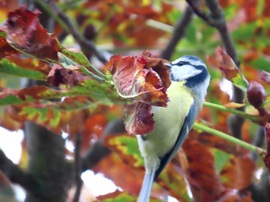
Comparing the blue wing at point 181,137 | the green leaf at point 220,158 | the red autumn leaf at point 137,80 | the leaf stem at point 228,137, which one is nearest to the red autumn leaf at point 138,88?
the red autumn leaf at point 137,80

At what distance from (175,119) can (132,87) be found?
576mm

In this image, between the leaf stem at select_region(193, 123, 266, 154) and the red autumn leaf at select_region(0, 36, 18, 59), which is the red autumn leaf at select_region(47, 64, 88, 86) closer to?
the red autumn leaf at select_region(0, 36, 18, 59)

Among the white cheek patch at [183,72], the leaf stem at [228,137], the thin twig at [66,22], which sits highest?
the thin twig at [66,22]

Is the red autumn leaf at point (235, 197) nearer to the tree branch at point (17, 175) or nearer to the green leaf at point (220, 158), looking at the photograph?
the green leaf at point (220, 158)

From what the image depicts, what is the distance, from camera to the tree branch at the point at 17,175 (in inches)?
49.5

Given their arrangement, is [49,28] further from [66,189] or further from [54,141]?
[66,189]

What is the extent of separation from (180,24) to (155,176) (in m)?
0.50

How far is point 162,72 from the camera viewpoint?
957 mm

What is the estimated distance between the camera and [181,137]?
1.34 metres

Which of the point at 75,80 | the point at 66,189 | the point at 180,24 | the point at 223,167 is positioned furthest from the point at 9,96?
the point at 180,24

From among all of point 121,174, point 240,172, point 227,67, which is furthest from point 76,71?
point 121,174

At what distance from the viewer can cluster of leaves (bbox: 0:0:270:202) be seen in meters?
0.87

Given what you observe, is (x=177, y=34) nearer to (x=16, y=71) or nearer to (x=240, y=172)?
(x=240, y=172)

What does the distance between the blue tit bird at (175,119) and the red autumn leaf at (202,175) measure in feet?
0.14
